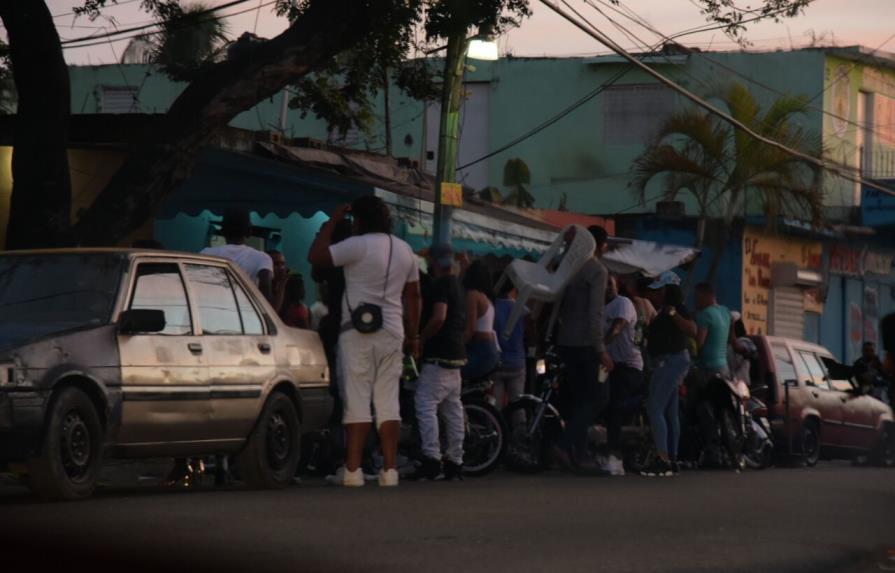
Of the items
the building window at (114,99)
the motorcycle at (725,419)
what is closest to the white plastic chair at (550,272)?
the motorcycle at (725,419)

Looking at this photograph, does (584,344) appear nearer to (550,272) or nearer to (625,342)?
(625,342)

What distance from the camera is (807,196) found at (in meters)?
33.4

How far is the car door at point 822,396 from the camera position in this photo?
21781 mm

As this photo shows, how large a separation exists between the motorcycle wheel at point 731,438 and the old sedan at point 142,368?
21.1 feet

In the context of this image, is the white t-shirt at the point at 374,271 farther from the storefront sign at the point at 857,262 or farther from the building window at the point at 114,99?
the building window at the point at 114,99

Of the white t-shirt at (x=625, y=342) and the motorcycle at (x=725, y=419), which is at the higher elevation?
the white t-shirt at (x=625, y=342)

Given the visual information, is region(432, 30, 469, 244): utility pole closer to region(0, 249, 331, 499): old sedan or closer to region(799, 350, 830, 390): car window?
region(799, 350, 830, 390): car window

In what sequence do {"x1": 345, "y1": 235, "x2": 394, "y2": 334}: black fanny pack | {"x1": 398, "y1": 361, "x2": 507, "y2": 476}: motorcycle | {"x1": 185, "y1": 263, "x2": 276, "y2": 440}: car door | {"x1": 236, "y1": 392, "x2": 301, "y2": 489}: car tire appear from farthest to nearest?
{"x1": 398, "y1": 361, "x2": 507, "y2": 476}: motorcycle
{"x1": 345, "y1": 235, "x2": 394, "y2": 334}: black fanny pack
{"x1": 236, "y1": 392, "x2": 301, "y2": 489}: car tire
{"x1": 185, "y1": 263, "x2": 276, "y2": 440}: car door

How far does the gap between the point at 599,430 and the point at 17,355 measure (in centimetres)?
780

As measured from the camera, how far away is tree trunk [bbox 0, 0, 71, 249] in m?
16.0

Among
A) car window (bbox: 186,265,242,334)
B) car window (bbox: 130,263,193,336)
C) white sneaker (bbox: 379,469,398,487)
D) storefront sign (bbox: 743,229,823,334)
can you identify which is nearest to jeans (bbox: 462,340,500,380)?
white sneaker (bbox: 379,469,398,487)

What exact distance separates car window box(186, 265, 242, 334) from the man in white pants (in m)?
2.11

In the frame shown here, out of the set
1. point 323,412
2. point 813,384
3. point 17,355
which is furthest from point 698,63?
point 17,355

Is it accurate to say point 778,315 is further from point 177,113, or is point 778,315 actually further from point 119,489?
point 119,489
